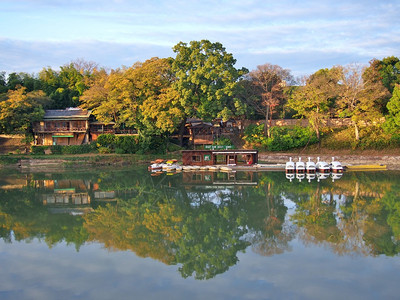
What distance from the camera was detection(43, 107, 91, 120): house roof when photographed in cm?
4834

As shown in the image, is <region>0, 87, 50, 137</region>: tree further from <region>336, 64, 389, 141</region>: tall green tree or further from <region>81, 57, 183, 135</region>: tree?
<region>336, 64, 389, 141</region>: tall green tree

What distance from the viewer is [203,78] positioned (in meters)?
41.2

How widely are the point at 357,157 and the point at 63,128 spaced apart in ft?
A: 116

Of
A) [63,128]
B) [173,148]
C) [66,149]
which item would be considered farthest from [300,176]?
[63,128]

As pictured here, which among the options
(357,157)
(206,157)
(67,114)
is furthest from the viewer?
(67,114)

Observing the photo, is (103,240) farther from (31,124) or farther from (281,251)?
(31,124)

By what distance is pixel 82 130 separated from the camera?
4853 centimetres

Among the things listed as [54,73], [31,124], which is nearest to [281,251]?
[31,124]

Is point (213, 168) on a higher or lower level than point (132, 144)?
lower

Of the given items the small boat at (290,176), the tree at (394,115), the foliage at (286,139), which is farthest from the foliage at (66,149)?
the tree at (394,115)

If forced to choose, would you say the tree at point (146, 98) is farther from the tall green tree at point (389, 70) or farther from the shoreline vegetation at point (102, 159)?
the tall green tree at point (389, 70)

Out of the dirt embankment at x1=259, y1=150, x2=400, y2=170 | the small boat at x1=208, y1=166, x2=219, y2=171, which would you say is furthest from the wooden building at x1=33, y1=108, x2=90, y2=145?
the dirt embankment at x1=259, y1=150, x2=400, y2=170

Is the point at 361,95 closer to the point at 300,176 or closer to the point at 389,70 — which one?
the point at 389,70

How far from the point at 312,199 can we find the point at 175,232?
31.9ft
